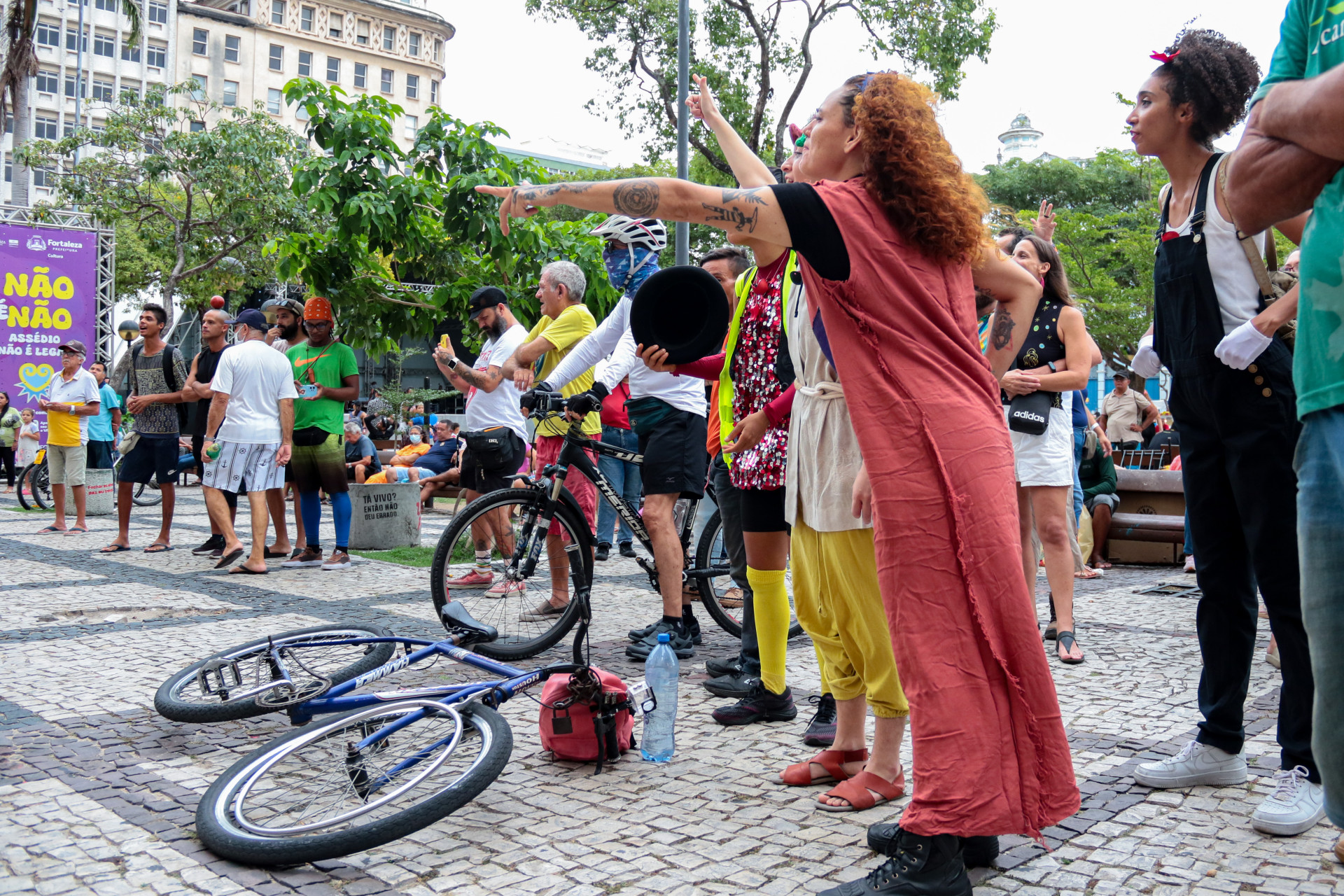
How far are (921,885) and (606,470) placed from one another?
619 cm

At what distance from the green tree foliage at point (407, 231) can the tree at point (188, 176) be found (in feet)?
55.6

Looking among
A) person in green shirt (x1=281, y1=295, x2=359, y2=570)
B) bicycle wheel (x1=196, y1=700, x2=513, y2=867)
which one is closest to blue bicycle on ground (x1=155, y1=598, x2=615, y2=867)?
bicycle wheel (x1=196, y1=700, x2=513, y2=867)

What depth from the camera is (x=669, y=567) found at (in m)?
5.29

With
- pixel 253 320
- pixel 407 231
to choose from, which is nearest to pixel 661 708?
pixel 253 320

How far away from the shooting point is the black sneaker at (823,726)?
3.66 meters

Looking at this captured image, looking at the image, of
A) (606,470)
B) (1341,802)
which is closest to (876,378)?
(1341,802)

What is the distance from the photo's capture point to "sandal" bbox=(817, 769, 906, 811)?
9.94 feet

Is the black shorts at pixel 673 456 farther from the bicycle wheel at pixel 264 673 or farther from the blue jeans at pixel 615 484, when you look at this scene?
the blue jeans at pixel 615 484

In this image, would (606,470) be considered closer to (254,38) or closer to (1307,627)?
(1307,627)

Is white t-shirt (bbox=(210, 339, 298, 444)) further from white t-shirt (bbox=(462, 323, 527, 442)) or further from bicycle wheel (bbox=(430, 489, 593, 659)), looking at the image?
bicycle wheel (bbox=(430, 489, 593, 659))

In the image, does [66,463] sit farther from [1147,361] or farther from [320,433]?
[1147,361]

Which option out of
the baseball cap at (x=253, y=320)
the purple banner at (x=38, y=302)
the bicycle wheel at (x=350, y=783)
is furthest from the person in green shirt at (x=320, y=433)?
the purple banner at (x=38, y=302)

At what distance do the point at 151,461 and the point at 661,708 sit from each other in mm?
7372

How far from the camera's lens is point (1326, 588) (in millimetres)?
1506
